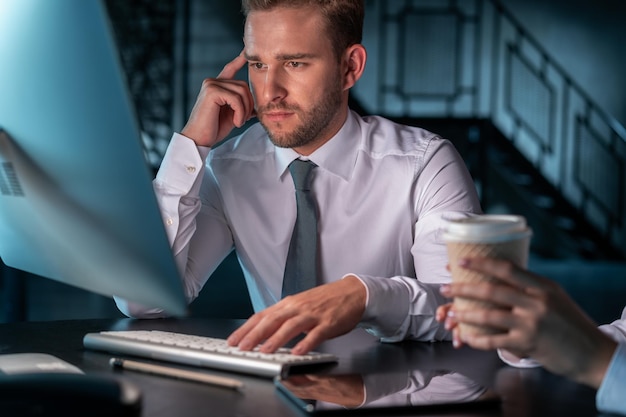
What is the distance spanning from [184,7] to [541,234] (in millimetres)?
4521

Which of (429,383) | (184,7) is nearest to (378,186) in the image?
(429,383)

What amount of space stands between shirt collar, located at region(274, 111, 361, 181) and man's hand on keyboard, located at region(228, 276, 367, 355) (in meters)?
0.60

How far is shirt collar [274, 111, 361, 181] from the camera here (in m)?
2.00

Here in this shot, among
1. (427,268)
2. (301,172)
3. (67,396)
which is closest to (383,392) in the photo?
(67,396)

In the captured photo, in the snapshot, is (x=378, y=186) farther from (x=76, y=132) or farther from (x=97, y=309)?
(x=97, y=309)

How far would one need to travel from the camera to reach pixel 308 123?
6.35ft

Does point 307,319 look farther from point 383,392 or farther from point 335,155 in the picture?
point 335,155

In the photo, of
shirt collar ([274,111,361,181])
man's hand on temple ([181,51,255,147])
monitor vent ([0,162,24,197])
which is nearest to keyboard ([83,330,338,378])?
monitor vent ([0,162,24,197])

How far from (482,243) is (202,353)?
0.45m

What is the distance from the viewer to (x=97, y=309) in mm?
5367

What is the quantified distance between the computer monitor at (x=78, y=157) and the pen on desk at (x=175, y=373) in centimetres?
15

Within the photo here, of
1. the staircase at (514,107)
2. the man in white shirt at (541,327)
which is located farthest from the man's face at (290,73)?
the staircase at (514,107)

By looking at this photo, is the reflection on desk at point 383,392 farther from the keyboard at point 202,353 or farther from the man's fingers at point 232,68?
the man's fingers at point 232,68

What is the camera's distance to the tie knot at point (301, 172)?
1959 mm
